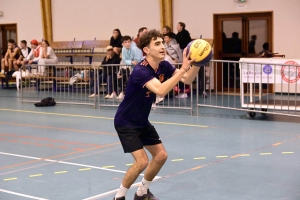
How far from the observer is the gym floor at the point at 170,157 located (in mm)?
6348

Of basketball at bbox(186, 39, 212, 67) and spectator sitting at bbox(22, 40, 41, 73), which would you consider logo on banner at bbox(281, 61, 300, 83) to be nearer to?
basketball at bbox(186, 39, 212, 67)

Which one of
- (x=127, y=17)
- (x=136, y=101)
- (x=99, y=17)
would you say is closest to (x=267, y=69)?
(x=136, y=101)

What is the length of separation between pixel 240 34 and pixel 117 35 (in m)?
4.13

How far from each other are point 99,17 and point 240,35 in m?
5.87

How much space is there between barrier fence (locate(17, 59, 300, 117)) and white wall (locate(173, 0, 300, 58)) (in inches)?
52.5

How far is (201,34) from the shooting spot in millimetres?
17719

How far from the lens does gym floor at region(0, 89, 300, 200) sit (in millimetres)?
6348

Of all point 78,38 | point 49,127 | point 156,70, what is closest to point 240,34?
point 78,38

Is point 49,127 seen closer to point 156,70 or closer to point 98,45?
point 156,70

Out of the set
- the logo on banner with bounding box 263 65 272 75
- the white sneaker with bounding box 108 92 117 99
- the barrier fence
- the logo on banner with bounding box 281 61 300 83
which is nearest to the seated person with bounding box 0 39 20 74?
the barrier fence

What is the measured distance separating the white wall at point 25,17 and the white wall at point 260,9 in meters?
7.11

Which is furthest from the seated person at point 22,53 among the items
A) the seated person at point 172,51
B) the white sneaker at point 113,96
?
the seated person at point 172,51

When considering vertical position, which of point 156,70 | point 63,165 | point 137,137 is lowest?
point 63,165

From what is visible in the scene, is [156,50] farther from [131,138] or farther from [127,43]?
[127,43]
